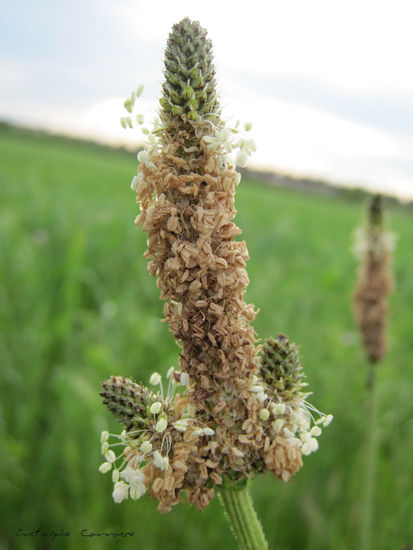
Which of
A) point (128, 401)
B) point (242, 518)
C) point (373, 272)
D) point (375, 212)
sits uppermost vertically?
point (375, 212)

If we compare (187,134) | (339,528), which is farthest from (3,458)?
(187,134)

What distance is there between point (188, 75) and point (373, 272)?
12.9ft

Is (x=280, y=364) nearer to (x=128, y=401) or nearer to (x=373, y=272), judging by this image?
(x=128, y=401)

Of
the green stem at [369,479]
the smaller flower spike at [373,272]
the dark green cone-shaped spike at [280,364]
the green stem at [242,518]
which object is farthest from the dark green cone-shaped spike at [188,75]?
the smaller flower spike at [373,272]

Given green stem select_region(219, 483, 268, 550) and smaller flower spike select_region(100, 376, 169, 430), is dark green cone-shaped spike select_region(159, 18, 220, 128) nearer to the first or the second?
smaller flower spike select_region(100, 376, 169, 430)

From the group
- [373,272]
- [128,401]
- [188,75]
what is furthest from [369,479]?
[188,75]

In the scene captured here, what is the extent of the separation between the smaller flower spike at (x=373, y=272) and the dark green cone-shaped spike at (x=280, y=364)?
3238 millimetres

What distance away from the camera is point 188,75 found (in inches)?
53.4

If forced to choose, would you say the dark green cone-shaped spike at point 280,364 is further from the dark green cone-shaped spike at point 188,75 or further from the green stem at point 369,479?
the green stem at point 369,479

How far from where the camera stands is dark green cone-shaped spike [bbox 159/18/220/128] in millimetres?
1355

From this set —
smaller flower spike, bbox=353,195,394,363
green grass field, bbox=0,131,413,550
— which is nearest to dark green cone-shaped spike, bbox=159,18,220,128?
green grass field, bbox=0,131,413,550

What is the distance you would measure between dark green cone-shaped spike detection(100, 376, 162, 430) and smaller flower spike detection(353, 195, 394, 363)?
138 inches

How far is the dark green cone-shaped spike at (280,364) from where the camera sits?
5.04ft

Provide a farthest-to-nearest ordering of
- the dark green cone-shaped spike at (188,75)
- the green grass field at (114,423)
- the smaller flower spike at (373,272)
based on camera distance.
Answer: the smaller flower spike at (373,272)
the green grass field at (114,423)
the dark green cone-shaped spike at (188,75)
